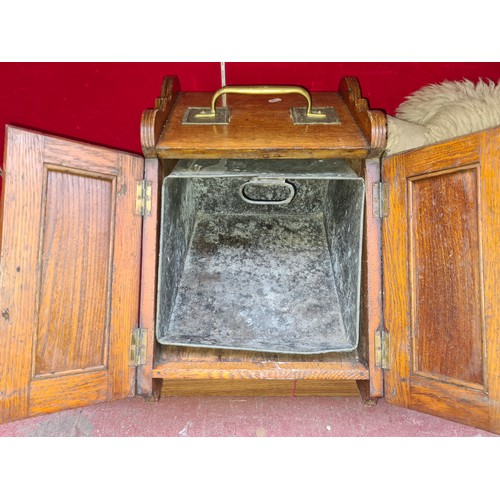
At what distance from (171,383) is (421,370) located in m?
0.61

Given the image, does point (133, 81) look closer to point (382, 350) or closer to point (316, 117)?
point (316, 117)

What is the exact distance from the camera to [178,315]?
120 cm

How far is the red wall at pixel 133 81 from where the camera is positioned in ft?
4.50

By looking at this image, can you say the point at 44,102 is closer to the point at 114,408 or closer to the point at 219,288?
the point at 219,288

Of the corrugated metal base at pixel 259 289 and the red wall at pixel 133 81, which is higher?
the red wall at pixel 133 81

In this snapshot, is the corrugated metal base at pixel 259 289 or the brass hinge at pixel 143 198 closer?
the brass hinge at pixel 143 198

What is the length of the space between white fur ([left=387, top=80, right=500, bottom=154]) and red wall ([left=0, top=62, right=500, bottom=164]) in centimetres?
16

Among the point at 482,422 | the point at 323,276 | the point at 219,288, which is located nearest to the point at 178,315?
the point at 219,288

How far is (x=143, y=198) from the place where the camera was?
0.96 metres

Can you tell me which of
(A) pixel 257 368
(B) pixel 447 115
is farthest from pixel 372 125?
(A) pixel 257 368

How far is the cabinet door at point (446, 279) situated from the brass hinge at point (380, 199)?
0.01 metres

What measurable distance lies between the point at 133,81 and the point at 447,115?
0.91m

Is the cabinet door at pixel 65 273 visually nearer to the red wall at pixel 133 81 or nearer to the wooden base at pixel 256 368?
the wooden base at pixel 256 368

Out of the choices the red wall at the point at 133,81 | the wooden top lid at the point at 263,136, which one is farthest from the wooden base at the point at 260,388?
the red wall at the point at 133,81
